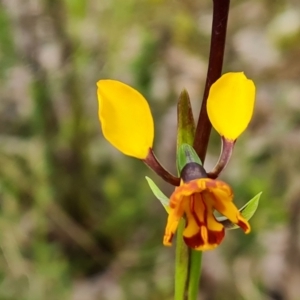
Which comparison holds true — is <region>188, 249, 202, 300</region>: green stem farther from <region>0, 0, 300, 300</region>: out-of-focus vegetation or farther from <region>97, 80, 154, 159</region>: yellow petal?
<region>0, 0, 300, 300</region>: out-of-focus vegetation

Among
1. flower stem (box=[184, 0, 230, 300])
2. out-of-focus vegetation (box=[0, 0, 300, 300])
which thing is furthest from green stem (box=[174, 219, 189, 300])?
out-of-focus vegetation (box=[0, 0, 300, 300])

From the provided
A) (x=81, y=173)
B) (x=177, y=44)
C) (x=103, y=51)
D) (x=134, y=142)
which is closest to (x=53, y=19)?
(x=103, y=51)

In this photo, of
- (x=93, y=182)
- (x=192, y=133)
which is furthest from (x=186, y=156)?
(x=93, y=182)

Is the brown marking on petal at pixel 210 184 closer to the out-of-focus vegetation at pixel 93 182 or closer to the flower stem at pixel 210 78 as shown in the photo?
the flower stem at pixel 210 78

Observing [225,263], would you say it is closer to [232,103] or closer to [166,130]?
[166,130]

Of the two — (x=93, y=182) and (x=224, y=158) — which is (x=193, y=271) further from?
(x=93, y=182)
